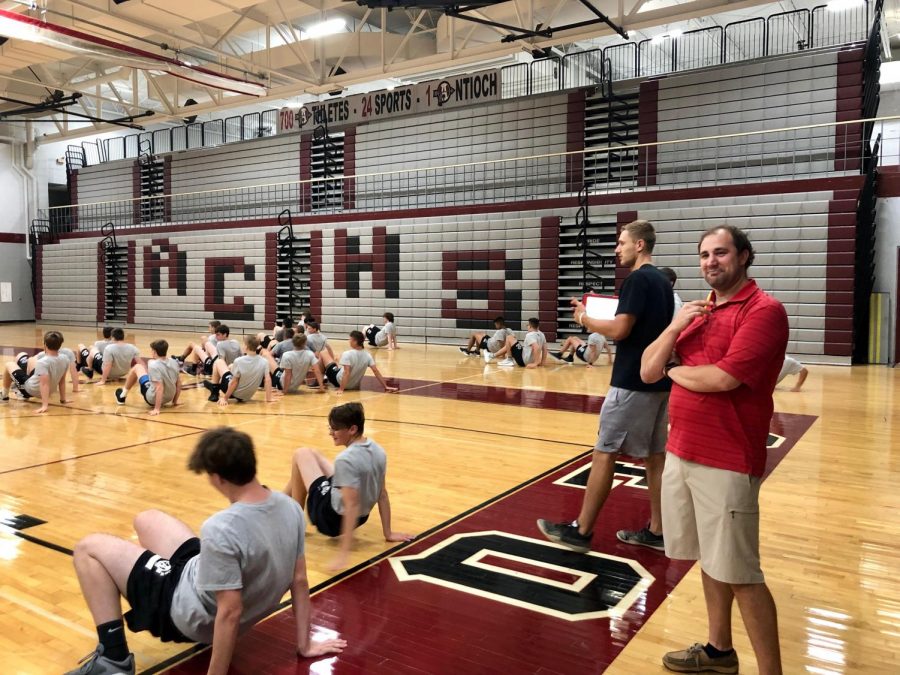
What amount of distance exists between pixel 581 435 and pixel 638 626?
448 cm

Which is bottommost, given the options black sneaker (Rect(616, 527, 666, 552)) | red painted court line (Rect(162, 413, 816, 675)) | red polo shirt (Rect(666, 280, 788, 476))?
red painted court line (Rect(162, 413, 816, 675))

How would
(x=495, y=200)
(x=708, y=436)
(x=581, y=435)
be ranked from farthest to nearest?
(x=495, y=200)
(x=581, y=435)
(x=708, y=436)

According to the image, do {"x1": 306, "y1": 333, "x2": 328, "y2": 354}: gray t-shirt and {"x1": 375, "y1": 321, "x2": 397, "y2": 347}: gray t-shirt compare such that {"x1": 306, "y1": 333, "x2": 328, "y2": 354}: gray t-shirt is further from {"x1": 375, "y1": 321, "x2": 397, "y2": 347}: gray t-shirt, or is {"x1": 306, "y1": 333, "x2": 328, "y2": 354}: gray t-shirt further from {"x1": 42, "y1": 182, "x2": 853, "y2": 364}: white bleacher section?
{"x1": 42, "y1": 182, "x2": 853, "y2": 364}: white bleacher section

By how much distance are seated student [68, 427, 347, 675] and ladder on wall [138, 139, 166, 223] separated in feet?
85.6

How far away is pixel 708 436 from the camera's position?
2521mm

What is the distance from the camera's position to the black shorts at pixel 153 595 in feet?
8.91

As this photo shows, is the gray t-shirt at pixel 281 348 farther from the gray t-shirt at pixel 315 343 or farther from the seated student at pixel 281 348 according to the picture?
the gray t-shirt at pixel 315 343

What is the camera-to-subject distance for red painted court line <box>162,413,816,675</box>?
9.48 feet


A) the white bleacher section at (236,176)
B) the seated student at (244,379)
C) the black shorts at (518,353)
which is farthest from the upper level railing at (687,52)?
the seated student at (244,379)

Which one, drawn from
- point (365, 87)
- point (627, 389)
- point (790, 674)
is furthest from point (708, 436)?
point (365, 87)

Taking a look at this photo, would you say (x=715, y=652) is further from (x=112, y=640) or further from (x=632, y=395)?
(x=112, y=640)

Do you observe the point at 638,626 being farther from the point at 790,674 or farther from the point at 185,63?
the point at 185,63

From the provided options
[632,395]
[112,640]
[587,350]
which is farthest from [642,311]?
[587,350]

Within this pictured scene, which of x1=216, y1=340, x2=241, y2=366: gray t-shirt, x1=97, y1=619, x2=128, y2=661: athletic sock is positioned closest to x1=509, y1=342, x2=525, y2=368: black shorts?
x1=216, y1=340, x2=241, y2=366: gray t-shirt
